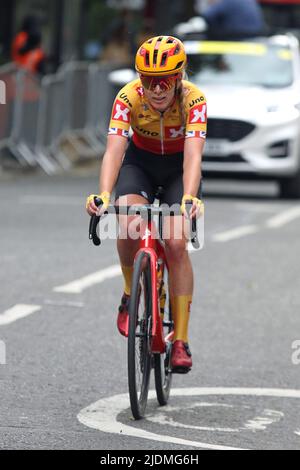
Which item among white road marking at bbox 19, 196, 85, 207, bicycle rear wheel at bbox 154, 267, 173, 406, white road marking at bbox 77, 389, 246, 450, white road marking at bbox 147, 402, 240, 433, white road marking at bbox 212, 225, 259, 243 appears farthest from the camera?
white road marking at bbox 19, 196, 85, 207

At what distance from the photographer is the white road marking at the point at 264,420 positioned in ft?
23.2

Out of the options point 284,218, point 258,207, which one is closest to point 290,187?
point 258,207

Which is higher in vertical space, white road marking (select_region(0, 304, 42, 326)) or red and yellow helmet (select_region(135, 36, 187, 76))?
red and yellow helmet (select_region(135, 36, 187, 76))

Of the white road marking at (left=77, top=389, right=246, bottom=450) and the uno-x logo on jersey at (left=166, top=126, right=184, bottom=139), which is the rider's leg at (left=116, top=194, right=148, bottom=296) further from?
the white road marking at (left=77, top=389, right=246, bottom=450)

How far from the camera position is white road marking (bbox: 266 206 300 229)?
16.6m

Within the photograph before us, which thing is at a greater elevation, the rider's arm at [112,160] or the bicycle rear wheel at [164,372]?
the rider's arm at [112,160]

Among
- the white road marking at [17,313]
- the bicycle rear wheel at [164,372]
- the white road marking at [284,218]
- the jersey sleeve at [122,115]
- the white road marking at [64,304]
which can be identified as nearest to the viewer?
the jersey sleeve at [122,115]

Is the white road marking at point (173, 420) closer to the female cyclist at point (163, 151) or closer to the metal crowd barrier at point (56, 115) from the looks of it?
the female cyclist at point (163, 151)

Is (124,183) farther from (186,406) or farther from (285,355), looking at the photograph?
(285,355)

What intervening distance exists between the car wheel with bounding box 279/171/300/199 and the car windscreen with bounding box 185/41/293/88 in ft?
3.86

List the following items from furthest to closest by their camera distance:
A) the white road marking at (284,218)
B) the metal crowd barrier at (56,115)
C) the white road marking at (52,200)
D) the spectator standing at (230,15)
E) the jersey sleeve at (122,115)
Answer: the spectator standing at (230,15), the metal crowd barrier at (56,115), the white road marking at (52,200), the white road marking at (284,218), the jersey sleeve at (122,115)

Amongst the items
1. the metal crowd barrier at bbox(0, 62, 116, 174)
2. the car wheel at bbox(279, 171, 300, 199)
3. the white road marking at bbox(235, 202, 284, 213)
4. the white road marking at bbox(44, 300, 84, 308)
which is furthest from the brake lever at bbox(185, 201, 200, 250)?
the metal crowd barrier at bbox(0, 62, 116, 174)

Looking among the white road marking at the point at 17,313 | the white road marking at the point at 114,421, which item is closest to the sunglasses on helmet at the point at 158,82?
the white road marking at the point at 114,421

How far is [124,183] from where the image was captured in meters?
7.50
